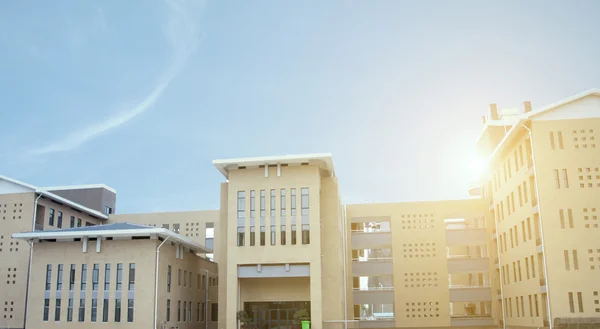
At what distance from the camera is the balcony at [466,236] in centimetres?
5431

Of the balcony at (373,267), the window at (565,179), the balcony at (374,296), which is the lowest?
the balcony at (374,296)

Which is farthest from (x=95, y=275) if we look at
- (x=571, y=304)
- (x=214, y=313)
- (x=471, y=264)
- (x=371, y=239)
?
(x=571, y=304)

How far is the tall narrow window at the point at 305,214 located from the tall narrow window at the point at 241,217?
13.7 feet

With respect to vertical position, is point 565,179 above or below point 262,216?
above

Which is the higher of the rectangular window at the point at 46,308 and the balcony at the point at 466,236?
the balcony at the point at 466,236

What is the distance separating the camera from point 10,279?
160 ft

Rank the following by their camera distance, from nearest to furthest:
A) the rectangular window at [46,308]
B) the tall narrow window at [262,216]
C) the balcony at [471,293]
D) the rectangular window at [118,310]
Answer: the rectangular window at [118,310], the rectangular window at [46,308], the tall narrow window at [262,216], the balcony at [471,293]

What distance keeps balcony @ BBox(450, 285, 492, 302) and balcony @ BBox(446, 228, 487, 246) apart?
12.6ft

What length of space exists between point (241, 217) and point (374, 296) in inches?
631

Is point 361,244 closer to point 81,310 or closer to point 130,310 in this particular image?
point 130,310

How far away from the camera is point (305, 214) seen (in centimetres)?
4444

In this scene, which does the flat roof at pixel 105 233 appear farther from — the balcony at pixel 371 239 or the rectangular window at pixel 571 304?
the rectangular window at pixel 571 304

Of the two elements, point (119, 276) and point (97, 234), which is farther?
point (119, 276)

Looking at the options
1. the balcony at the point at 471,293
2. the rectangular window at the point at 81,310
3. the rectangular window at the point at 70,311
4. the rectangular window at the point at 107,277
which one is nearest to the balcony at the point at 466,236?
the balcony at the point at 471,293
